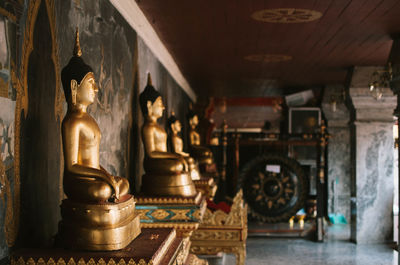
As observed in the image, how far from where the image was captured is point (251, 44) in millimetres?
→ 5551

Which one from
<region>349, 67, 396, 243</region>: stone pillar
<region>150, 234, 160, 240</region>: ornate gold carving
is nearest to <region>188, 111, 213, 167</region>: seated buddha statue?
<region>349, 67, 396, 243</region>: stone pillar

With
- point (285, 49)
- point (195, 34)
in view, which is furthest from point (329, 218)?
point (195, 34)

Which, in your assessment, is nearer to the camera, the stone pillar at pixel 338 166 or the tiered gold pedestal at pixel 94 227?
the tiered gold pedestal at pixel 94 227

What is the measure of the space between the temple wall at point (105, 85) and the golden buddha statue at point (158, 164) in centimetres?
19

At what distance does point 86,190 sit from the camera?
1990 mm

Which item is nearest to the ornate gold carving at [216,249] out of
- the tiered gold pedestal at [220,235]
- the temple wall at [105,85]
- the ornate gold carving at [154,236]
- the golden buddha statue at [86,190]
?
the tiered gold pedestal at [220,235]

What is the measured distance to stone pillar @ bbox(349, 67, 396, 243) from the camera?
7258 mm

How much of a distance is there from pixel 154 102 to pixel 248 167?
4938 millimetres

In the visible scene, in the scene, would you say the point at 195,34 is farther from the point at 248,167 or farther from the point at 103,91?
the point at 248,167

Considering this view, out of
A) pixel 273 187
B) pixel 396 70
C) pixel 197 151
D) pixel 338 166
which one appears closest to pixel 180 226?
pixel 396 70

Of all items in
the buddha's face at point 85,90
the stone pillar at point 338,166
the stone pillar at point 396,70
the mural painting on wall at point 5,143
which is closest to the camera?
the mural painting on wall at point 5,143

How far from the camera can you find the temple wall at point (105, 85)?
1.96 meters

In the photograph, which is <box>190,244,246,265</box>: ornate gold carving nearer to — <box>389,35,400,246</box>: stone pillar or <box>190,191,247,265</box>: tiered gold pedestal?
<box>190,191,247,265</box>: tiered gold pedestal

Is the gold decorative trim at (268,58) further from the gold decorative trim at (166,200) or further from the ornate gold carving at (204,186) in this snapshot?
the gold decorative trim at (166,200)
